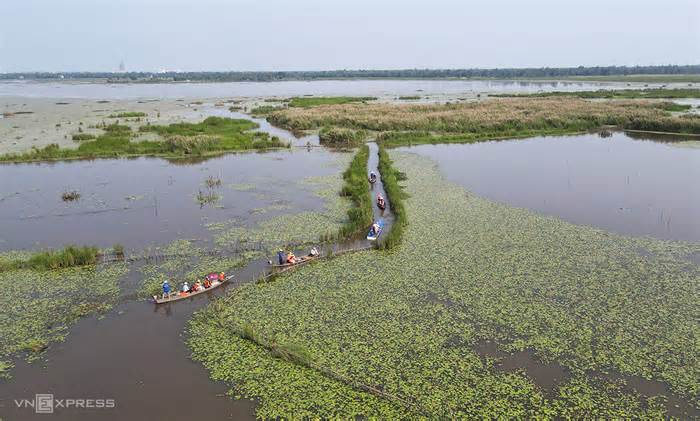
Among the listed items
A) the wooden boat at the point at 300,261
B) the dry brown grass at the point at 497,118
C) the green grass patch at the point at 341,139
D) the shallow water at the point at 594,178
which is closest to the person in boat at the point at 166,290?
the wooden boat at the point at 300,261

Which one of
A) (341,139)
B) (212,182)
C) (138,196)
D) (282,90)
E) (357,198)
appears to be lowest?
(138,196)

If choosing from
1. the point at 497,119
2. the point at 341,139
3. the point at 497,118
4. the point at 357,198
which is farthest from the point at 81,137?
the point at 497,118

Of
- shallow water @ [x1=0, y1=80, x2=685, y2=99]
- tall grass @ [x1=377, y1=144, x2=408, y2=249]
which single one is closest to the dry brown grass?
tall grass @ [x1=377, y1=144, x2=408, y2=249]

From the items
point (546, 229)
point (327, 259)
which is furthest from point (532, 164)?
point (327, 259)

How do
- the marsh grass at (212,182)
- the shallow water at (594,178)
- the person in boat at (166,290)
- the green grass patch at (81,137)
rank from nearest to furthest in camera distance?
1. the person in boat at (166,290)
2. the shallow water at (594,178)
3. the marsh grass at (212,182)
4. the green grass patch at (81,137)

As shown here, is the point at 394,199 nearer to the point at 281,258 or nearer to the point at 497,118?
the point at 281,258

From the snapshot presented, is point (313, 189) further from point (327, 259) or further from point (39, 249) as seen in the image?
point (39, 249)

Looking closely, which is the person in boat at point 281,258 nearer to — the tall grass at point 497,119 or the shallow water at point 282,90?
the tall grass at point 497,119
